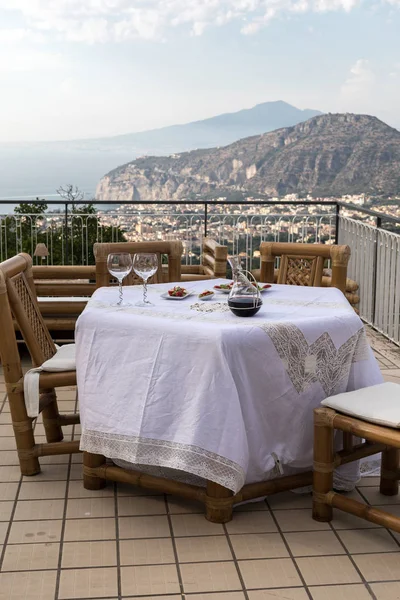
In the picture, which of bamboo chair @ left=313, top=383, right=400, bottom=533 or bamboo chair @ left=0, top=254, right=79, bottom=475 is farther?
bamboo chair @ left=0, top=254, right=79, bottom=475

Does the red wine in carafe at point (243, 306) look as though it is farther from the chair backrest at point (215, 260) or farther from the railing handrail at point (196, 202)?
the railing handrail at point (196, 202)

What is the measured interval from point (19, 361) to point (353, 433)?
142cm

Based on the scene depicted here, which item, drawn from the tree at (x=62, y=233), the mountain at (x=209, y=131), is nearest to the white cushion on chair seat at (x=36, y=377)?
the tree at (x=62, y=233)

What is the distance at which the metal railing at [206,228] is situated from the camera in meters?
6.61

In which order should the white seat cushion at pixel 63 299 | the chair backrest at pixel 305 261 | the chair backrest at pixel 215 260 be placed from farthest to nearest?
the white seat cushion at pixel 63 299
the chair backrest at pixel 215 260
the chair backrest at pixel 305 261

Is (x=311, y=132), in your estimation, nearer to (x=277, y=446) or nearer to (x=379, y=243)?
(x=379, y=243)

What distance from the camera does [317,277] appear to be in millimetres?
3934

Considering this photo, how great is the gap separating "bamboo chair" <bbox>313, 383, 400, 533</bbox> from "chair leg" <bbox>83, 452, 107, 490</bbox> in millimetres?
861

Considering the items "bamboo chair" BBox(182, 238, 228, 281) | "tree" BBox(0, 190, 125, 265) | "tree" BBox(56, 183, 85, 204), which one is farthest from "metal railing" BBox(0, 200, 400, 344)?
"bamboo chair" BBox(182, 238, 228, 281)

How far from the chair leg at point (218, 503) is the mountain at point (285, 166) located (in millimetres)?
8789

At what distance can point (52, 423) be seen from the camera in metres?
3.51

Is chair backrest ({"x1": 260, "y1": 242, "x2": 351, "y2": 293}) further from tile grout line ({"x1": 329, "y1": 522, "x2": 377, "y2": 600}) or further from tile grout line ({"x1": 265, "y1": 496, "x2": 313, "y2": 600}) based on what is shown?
tile grout line ({"x1": 329, "y1": 522, "x2": 377, "y2": 600})

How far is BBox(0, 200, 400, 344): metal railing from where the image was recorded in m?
6.61

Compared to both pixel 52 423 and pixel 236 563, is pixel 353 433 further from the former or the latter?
pixel 52 423
